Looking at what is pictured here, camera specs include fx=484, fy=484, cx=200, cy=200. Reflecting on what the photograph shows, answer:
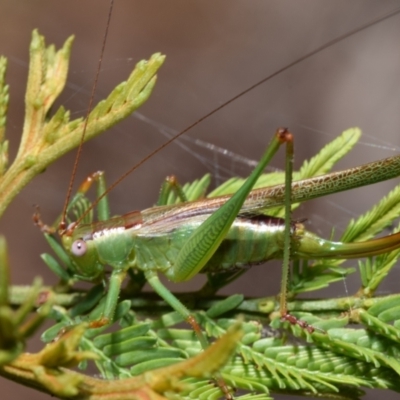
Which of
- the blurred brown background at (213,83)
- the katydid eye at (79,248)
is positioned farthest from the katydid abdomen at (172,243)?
the blurred brown background at (213,83)

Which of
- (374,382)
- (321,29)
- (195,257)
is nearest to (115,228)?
(195,257)

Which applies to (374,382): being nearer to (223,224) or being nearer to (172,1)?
(223,224)

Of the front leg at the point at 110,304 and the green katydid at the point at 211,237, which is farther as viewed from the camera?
the green katydid at the point at 211,237

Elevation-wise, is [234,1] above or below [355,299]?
above

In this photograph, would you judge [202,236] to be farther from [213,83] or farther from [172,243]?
[213,83]

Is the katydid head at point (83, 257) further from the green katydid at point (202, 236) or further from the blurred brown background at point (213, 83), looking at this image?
the blurred brown background at point (213, 83)
